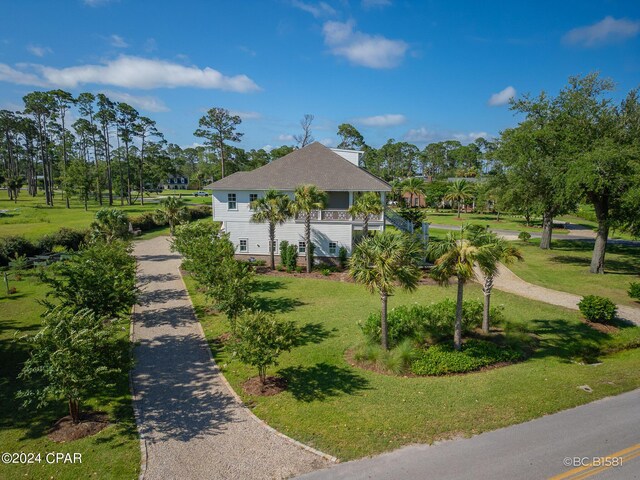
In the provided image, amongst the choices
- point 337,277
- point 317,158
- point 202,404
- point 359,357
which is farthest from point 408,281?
point 317,158

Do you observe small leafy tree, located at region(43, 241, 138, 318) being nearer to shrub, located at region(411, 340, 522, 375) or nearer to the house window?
shrub, located at region(411, 340, 522, 375)

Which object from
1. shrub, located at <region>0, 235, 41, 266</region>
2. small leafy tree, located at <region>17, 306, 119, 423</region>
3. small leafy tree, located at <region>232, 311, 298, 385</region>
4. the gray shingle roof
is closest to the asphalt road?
small leafy tree, located at <region>232, 311, 298, 385</region>

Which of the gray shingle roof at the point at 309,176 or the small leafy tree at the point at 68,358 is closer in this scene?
the small leafy tree at the point at 68,358

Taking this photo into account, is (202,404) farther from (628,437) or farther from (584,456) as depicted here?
(628,437)

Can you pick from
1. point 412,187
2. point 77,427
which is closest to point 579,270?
point 77,427

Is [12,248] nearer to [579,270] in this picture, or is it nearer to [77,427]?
[77,427]

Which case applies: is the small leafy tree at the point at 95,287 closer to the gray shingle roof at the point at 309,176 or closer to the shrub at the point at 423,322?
the shrub at the point at 423,322

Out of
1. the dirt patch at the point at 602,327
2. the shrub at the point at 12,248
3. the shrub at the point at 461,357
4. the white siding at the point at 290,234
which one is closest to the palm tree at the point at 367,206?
the white siding at the point at 290,234
